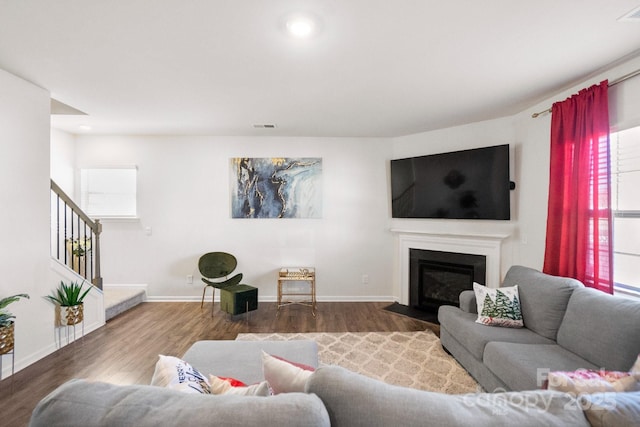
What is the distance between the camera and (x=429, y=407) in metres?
0.79

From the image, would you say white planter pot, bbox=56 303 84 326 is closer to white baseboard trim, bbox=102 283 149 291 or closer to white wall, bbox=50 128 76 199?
white baseboard trim, bbox=102 283 149 291

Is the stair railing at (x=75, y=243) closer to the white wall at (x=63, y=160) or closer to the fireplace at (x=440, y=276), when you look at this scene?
the white wall at (x=63, y=160)

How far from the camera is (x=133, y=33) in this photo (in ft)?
6.24

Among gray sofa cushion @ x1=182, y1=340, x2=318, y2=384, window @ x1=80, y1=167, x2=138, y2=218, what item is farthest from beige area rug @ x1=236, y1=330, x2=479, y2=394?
window @ x1=80, y1=167, x2=138, y2=218

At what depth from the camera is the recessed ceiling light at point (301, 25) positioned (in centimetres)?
174

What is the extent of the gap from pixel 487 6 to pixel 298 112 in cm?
216

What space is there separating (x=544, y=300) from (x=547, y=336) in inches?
10.9

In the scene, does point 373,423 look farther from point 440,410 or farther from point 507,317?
point 507,317

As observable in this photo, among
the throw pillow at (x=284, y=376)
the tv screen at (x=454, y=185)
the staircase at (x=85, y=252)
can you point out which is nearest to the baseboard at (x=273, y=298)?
the staircase at (x=85, y=252)

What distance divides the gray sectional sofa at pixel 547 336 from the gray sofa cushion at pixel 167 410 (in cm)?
150

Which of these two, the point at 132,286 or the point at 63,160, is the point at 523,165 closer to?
the point at 132,286

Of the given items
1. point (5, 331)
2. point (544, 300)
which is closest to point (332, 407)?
point (544, 300)

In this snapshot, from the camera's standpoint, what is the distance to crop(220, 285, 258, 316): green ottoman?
3711mm

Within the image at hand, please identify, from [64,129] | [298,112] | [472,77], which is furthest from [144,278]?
[472,77]
